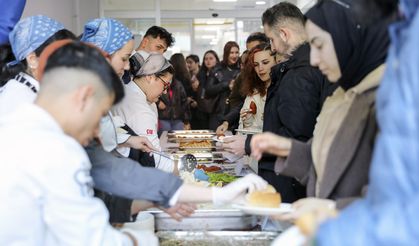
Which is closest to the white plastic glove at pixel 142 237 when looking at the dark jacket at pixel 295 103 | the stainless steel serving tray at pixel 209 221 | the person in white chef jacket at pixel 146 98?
the stainless steel serving tray at pixel 209 221

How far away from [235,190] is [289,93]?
0.66 m

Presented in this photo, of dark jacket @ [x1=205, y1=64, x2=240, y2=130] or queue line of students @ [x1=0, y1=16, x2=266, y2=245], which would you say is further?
dark jacket @ [x1=205, y1=64, x2=240, y2=130]

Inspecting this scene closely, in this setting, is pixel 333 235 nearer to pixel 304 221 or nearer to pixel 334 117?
pixel 304 221

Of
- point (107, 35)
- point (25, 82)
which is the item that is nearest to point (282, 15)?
point (107, 35)

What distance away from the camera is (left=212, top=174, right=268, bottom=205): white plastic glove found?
1298 mm

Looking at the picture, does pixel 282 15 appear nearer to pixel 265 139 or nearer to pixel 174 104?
pixel 265 139

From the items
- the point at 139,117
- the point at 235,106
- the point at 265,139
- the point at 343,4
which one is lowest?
the point at 235,106

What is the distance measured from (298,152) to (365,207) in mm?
655

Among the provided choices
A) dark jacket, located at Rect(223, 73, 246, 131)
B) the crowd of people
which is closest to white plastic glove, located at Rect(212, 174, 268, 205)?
the crowd of people

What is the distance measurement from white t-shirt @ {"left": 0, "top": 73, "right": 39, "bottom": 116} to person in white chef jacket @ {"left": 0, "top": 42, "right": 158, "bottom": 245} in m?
0.37

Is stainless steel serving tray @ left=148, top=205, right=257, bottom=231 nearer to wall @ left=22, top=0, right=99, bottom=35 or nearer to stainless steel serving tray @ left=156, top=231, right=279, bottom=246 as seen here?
stainless steel serving tray @ left=156, top=231, right=279, bottom=246

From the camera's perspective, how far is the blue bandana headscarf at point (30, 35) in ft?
4.98

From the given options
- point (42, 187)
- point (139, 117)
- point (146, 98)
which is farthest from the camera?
point (146, 98)

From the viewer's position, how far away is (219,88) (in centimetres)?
496
